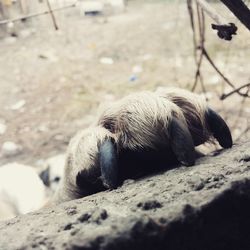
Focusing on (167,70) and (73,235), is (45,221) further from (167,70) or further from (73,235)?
(167,70)

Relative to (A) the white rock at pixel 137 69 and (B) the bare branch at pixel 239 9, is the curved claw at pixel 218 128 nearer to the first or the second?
(B) the bare branch at pixel 239 9

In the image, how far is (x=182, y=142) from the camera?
2.32 metres

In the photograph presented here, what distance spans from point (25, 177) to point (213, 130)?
105 inches

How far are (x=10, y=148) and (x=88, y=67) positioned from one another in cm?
240

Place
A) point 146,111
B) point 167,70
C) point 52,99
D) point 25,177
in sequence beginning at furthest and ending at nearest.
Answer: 1. point 167,70
2. point 52,99
3. point 25,177
4. point 146,111

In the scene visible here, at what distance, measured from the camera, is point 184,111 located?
8.35 feet

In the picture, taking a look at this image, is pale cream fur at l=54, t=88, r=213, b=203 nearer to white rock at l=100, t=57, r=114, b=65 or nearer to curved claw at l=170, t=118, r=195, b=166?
curved claw at l=170, t=118, r=195, b=166

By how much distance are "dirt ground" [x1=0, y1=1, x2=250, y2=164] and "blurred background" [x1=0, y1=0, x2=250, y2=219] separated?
0.04 feet

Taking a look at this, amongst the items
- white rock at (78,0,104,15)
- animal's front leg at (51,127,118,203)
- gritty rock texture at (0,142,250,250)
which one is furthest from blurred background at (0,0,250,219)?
gritty rock texture at (0,142,250,250)

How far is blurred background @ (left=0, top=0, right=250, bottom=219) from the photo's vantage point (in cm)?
656

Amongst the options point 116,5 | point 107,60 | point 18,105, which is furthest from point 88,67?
point 116,5

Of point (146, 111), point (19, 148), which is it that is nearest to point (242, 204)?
point (146, 111)

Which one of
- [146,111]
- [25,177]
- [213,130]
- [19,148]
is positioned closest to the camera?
[146,111]

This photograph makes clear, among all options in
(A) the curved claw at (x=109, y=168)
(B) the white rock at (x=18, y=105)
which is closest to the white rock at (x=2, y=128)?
(B) the white rock at (x=18, y=105)
